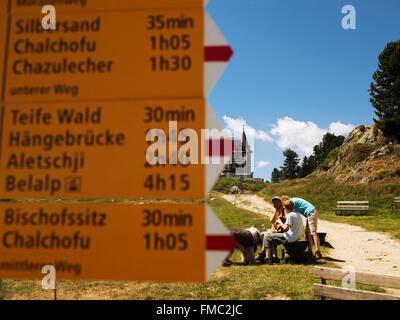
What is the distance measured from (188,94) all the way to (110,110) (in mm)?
546

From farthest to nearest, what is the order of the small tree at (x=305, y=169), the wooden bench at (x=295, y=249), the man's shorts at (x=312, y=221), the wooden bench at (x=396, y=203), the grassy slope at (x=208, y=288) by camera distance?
1. the small tree at (x=305, y=169)
2. the wooden bench at (x=396, y=203)
3. the man's shorts at (x=312, y=221)
4. the wooden bench at (x=295, y=249)
5. the grassy slope at (x=208, y=288)

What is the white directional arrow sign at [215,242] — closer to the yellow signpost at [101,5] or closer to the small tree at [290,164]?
the yellow signpost at [101,5]

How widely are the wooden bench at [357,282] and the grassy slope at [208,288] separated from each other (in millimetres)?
428

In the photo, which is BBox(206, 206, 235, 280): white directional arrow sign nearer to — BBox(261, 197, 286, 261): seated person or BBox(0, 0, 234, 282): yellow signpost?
BBox(0, 0, 234, 282): yellow signpost

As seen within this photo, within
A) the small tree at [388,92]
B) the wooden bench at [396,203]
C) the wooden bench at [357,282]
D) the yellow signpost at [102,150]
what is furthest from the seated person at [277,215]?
the small tree at [388,92]

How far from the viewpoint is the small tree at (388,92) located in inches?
2104

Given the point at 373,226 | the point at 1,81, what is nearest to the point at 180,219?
the point at 1,81

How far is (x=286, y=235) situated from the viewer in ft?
34.6

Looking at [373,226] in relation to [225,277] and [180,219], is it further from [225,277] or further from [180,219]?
[180,219]

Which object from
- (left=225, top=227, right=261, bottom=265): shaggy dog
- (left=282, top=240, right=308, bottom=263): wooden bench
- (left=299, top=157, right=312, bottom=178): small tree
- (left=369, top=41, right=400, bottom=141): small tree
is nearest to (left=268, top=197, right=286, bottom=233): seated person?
(left=282, top=240, right=308, bottom=263): wooden bench

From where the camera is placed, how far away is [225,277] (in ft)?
29.1

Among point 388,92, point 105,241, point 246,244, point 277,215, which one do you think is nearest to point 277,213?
point 277,215
